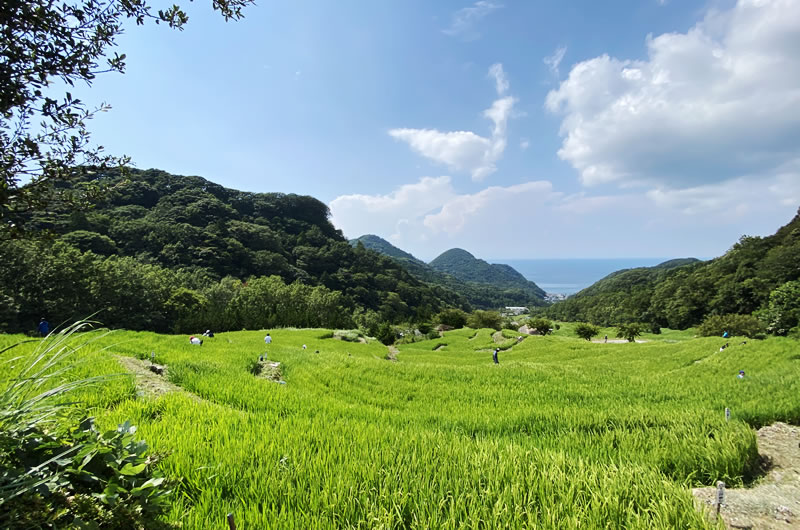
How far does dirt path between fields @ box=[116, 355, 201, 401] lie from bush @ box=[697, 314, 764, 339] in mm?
44404

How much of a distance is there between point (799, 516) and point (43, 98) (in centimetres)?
810

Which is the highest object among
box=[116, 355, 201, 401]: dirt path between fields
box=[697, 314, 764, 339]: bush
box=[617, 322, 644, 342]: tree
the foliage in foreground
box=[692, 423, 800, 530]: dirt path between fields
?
the foliage in foreground

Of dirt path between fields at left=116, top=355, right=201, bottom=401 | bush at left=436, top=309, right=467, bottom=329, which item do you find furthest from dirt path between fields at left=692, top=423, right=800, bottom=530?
bush at left=436, top=309, right=467, bottom=329

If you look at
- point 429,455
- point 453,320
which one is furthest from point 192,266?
point 429,455

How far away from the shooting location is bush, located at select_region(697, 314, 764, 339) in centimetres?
3170

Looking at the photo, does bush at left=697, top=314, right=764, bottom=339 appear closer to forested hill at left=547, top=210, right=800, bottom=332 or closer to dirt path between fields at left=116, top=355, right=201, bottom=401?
forested hill at left=547, top=210, right=800, bottom=332

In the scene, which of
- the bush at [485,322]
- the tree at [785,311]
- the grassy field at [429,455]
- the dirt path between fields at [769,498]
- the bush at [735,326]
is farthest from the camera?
the bush at [485,322]

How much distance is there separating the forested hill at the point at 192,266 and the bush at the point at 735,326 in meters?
47.6

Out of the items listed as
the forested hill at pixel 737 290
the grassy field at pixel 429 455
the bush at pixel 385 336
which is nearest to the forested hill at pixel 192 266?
the grassy field at pixel 429 455

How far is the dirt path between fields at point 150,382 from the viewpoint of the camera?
5380 millimetres

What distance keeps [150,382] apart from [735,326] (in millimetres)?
47572

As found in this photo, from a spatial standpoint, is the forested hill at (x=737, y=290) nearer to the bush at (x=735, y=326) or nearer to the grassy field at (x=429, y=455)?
the bush at (x=735, y=326)

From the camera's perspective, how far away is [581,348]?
97.1ft

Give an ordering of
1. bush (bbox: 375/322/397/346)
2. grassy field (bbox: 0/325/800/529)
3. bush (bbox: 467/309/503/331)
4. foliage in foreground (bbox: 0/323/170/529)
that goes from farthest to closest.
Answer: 1. bush (bbox: 467/309/503/331)
2. bush (bbox: 375/322/397/346)
3. grassy field (bbox: 0/325/800/529)
4. foliage in foreground (bbox: 0/323/170/529)
